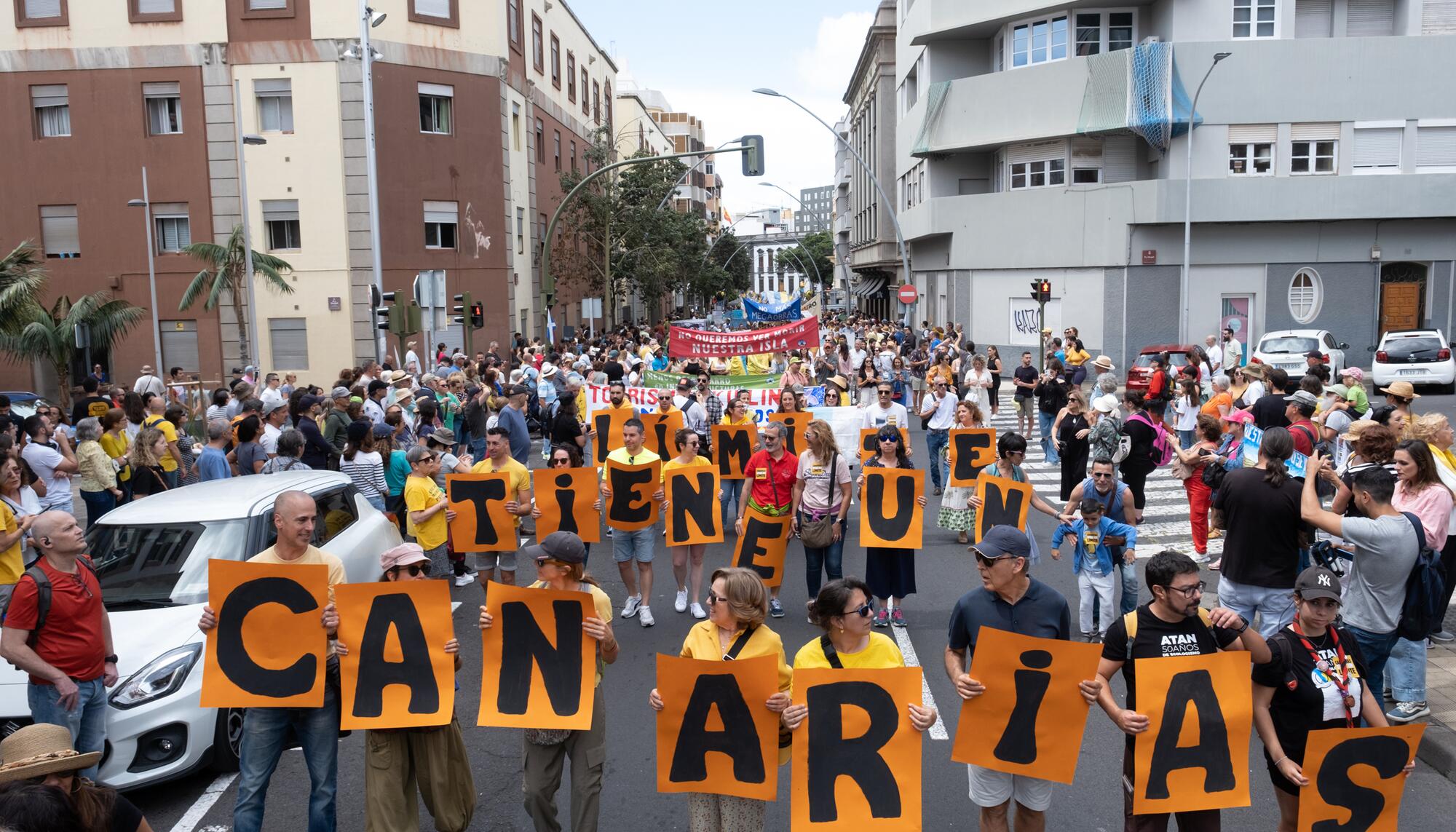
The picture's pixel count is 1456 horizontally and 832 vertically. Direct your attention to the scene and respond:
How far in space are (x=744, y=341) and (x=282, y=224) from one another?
56.8 feet

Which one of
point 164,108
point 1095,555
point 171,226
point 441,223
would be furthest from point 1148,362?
point 164,108

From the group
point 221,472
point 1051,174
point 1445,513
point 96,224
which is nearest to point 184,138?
point 96,224

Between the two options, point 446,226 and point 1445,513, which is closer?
point 1445,513

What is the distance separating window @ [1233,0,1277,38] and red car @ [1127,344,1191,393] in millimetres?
9655

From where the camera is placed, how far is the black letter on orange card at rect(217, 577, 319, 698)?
5.33 metres

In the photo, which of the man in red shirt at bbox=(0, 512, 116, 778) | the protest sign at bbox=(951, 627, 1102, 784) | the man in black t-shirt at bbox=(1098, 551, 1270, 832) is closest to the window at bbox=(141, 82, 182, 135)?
the man in red shirt at bbox=(0, 512, 116, 778)

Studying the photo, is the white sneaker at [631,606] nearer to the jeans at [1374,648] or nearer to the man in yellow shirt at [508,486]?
the man in yellow shirt at [508,486]

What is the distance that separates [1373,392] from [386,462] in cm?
2634

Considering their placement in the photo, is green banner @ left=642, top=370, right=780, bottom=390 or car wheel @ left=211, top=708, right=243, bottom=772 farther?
green banner @ left=642, top=370, right=780, bottom=390

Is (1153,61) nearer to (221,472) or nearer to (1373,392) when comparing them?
(1373,392)

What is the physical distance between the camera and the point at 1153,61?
105ft

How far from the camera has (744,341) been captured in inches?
821

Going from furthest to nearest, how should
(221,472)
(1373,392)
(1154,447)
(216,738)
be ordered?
(1373,392) < (1154,447) < (221,472) < (216,738)

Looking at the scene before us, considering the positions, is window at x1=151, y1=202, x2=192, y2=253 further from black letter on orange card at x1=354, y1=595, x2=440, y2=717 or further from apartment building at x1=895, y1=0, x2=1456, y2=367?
black letter on orange card at x1=354, y1=595, x2=440, y2=717
